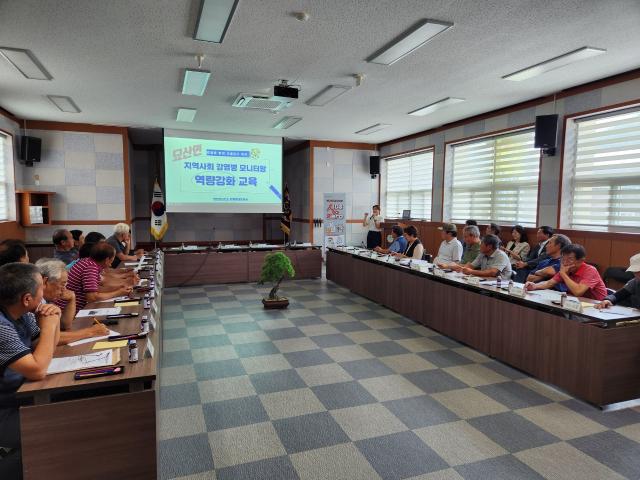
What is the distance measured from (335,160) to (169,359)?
7.16m

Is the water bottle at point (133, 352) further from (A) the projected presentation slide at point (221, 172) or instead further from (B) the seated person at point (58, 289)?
(A) the projected presentation slide at point (221, 172)

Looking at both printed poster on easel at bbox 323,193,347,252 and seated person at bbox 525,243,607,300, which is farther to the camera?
printed poster on easel at bbox 323,193,347,252

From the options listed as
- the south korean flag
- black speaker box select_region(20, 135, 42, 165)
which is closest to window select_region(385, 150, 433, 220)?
the south korean flag

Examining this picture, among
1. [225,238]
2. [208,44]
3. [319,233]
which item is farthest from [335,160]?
[208,44]

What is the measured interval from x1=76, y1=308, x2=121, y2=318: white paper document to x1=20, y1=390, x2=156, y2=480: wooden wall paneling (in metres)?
1.18

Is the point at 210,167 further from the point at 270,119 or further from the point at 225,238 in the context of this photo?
the point at 225,238

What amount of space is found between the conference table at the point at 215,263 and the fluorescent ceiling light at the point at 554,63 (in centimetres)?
452

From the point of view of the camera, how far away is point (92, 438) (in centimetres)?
172

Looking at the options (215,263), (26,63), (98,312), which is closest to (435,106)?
(215,263)

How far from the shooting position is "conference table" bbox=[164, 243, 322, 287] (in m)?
7.00

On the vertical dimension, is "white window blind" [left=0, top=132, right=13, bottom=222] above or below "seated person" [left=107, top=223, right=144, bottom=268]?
above

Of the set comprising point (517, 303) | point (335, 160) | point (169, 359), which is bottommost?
point (169, 359)

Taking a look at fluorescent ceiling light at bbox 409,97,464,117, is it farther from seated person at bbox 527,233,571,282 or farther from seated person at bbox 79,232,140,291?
seated person at bbox 79,232,140,291

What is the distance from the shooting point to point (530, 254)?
19.2 feet
